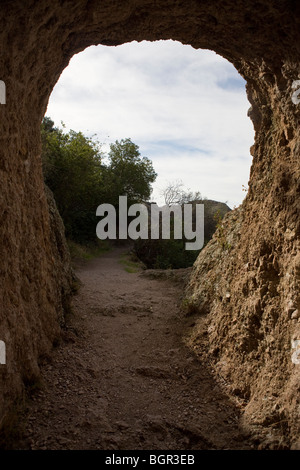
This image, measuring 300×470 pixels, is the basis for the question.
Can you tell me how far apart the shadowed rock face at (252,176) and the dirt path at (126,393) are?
0.33m

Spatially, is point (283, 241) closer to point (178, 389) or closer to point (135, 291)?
point (178, 389)

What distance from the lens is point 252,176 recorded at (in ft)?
15.7

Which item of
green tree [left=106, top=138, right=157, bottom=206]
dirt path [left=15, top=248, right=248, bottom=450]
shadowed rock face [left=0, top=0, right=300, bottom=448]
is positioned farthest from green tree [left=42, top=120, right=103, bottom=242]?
shadowed rock face [left=0, top=0, right=300, bottom=448]

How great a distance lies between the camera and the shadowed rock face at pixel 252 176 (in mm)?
3129

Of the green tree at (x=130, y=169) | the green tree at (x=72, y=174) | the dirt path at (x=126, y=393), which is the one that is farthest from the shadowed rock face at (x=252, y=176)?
the green tree at (x=130, y=169)

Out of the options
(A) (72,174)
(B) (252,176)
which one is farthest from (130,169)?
(B) (252,176)

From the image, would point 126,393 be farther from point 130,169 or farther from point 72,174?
point 130,169

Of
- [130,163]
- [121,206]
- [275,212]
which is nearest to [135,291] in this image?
[275,212]

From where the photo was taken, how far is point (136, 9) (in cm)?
365

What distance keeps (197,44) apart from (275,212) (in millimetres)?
2417

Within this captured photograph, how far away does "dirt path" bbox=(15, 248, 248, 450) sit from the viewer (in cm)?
310

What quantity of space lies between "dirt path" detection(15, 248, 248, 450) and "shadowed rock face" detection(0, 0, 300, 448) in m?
0.33

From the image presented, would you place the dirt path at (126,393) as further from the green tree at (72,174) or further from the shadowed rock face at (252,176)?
the green tree at (72,174)
